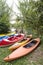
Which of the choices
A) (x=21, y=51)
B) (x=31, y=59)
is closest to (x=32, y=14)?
(x=21, y=51)

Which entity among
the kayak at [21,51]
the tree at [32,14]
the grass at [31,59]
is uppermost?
the tree at [32,14]

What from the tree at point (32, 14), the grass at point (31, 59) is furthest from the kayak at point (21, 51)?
the tree at point (32, 14)

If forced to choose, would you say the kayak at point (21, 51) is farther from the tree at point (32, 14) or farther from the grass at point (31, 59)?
the tree at point (32, 14)

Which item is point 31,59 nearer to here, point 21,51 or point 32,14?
point 21,51

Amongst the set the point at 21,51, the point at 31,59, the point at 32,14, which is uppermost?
the point at 32,14

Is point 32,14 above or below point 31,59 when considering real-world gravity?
above

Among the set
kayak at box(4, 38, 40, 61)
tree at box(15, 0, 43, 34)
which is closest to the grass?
kayak at box(4, 38, 40, 61)

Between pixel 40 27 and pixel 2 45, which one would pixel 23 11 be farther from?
pixel 2 45

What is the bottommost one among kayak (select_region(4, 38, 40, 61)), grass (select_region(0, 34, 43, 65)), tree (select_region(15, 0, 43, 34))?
grass (select_region(0, 34, 43, 65))

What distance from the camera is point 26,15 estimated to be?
5.27m

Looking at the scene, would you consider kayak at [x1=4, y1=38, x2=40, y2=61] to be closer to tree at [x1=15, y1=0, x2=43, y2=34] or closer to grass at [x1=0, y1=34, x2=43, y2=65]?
grass at [x1=0, y1=34, x2=43, y2=65]

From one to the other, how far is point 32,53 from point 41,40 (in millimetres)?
1244

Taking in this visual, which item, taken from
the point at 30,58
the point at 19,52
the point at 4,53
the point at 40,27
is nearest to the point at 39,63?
the point at 30,58

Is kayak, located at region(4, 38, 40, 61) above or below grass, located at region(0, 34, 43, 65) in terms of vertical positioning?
above
